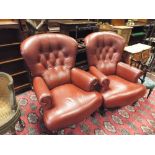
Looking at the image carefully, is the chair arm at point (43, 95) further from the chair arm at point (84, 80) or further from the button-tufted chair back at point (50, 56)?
the chair arm at point (84, 80)

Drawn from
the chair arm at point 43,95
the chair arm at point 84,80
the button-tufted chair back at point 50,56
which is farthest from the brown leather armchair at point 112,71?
the chair arm at point 43,95

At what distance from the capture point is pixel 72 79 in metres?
1.79

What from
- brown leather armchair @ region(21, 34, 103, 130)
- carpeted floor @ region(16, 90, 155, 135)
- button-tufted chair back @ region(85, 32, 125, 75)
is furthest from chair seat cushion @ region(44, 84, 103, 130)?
button-tufted chair back @ region(85, 32, 125, 75)

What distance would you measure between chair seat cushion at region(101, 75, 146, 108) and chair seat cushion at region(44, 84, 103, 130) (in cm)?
10

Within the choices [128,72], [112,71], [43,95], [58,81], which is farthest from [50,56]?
[128,72]

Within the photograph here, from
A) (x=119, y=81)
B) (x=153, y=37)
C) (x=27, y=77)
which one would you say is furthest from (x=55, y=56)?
(x=153, y=37)

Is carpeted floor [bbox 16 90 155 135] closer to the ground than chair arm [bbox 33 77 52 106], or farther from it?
closer to the ground

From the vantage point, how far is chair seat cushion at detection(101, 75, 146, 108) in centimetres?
153

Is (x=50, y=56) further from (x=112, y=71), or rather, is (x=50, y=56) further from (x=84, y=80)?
(x=112, y=71)

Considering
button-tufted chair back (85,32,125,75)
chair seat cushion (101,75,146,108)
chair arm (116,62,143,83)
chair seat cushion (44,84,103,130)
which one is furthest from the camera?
button-tufted chair back (85,32,125,75)

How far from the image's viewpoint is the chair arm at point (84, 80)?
1543 mm

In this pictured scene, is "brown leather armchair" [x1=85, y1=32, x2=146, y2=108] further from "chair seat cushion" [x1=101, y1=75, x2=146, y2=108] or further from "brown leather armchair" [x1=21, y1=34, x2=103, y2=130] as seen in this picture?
"brown leather armchair" [x1=21, y1=34, x2=103, y2=130]

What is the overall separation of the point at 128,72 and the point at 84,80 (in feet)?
2.28
